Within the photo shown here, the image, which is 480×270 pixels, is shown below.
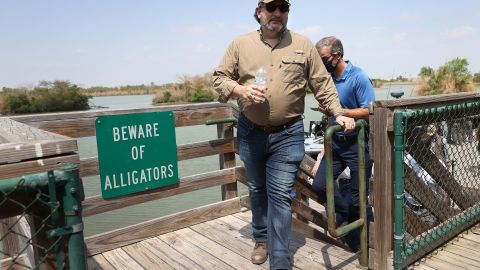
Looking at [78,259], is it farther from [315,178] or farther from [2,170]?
[315,178]

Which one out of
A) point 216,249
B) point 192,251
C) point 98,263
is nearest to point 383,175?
point 216,249

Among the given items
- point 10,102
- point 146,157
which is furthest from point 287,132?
point 10,102

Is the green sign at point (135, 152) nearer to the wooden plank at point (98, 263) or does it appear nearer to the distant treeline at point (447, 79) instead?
the wooden plank at point (98, 263)

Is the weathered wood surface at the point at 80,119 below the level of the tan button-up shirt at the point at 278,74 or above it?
below

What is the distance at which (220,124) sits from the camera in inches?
156

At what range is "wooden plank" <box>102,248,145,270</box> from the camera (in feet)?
9.61

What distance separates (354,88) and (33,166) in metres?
2.35

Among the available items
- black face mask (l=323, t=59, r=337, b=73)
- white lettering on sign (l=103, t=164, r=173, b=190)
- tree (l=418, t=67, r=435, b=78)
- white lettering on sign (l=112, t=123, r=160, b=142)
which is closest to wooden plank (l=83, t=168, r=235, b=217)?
white lettering on sign (l=103, t=164, r=173, b=190)

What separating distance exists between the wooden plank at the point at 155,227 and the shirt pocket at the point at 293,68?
1714 mm

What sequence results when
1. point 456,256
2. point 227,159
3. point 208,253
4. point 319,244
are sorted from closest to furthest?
point 456,256 < point 208,253 < point 319,244 < point 227,159

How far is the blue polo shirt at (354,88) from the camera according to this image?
2.99m

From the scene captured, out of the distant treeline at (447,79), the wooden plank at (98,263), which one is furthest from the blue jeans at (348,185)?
the distant treeline at (447,79)

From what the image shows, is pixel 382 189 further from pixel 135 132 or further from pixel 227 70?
pixel 135 132

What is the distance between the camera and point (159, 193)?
341cm
